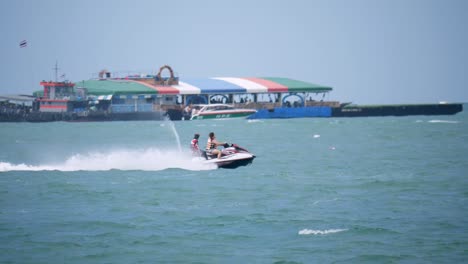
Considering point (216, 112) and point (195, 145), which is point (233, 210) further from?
point (216, 112)

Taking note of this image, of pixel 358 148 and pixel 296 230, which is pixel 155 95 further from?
pixel 296 230

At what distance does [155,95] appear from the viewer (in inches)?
4914

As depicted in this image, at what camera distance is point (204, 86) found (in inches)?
5148

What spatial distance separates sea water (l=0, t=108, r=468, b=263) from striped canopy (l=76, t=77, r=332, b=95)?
73476 mm

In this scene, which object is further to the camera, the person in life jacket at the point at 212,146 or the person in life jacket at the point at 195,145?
the person in life jacket at the point at 195,145

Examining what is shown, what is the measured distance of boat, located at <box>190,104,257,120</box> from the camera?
116062 millimetres

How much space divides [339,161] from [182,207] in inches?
811

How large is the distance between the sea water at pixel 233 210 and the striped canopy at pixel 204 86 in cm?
7348

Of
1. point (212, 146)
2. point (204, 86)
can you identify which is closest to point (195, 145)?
point (212, 146)

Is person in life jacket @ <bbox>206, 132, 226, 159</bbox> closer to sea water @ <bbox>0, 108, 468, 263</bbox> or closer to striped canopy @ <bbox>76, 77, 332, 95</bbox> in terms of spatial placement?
sea water @ <bbox>0, 108, 468, 263</bbox>

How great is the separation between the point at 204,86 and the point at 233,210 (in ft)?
338

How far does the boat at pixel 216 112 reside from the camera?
116062 millimetres

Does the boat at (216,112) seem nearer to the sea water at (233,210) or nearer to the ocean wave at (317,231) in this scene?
the sea water at (233,210)

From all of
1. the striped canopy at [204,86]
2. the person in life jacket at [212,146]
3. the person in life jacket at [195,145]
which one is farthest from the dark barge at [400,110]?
the person in life jacket at [212,146]
